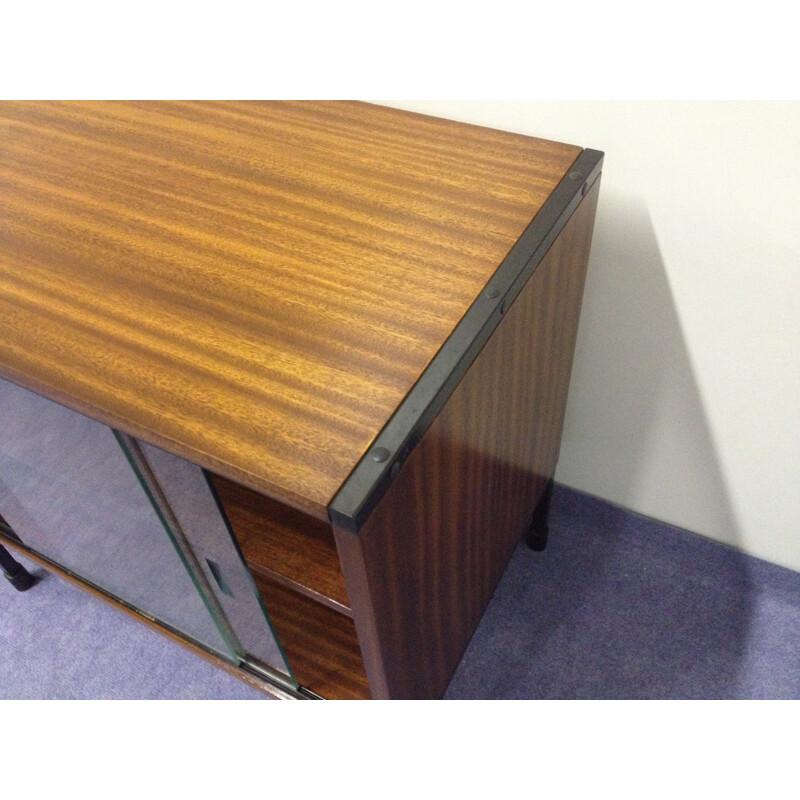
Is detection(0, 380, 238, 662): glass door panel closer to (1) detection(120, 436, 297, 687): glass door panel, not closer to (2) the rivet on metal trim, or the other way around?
(1) detection(120, 436, 297, 687): glass door panel

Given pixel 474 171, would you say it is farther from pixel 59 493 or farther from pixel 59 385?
pixel 59 493

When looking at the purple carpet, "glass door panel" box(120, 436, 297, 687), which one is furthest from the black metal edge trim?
the purple carpet

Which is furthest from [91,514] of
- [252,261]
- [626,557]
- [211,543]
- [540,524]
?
[626,557]

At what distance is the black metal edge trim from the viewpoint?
46 cm

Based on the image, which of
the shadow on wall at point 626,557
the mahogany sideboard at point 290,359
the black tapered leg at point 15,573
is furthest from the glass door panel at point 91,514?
the shadow on wall at point 626,557

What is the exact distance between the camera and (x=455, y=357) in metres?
0.52

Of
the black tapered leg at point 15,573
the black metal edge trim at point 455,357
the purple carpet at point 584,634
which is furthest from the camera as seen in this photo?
the black tapered leg at point 15,573

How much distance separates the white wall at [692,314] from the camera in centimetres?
69

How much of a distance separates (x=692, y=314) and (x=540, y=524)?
1.20ft

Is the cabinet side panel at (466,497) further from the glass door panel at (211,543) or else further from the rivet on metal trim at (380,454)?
the glass door panel at (211,543)

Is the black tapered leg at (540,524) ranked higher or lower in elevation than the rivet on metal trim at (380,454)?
lower

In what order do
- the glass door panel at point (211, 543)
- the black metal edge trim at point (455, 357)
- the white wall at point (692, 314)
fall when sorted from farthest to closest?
1. the white wall at point (692, 314)
2. the glass door panel at point (211, 543)
3. the black metal edge trim at point (455, 357)

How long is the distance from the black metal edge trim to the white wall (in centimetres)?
9

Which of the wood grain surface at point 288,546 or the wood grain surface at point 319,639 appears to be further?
the wood grain surface at point 319,639
